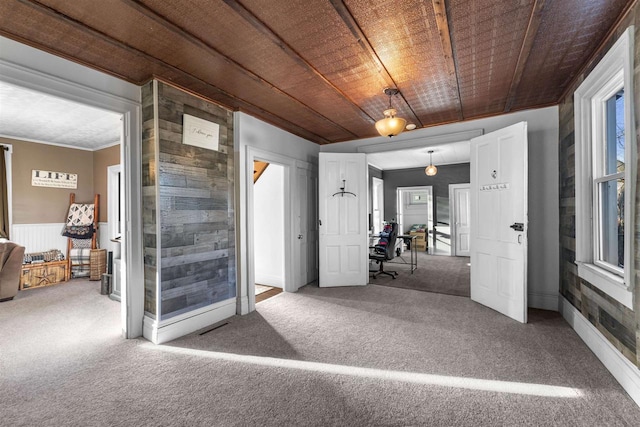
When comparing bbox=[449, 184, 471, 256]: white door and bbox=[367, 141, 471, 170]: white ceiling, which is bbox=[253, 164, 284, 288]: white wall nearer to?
bbox=[367, 141, 471, 170]: white ceiling

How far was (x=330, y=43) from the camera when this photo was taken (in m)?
2.28

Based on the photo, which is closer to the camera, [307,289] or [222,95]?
[222,95]

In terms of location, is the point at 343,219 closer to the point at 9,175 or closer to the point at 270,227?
the point at 270,227

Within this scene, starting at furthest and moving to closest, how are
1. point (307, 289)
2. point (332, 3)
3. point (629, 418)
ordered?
point (307, 289) → point (332, 3) → point (629, 418)

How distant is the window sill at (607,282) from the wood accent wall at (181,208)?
3.52 metres

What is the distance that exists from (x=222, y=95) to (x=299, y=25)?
1513 mm

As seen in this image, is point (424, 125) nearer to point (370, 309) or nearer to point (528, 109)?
point (528, 109)

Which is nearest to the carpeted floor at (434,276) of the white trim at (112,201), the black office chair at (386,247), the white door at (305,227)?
the black office chair at (386,247)

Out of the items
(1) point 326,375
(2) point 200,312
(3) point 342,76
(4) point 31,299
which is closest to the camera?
(1) point 326,375

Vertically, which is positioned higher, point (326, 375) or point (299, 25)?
point (299, 25)

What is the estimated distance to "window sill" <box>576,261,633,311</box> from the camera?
199 cm

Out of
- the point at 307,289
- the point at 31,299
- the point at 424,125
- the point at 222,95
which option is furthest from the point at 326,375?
the point at 31,299

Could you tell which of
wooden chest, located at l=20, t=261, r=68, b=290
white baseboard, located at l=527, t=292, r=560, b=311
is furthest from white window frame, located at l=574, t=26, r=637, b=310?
wooden chest, located at l=20, t=261, r=68, b=290

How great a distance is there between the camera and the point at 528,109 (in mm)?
3746
